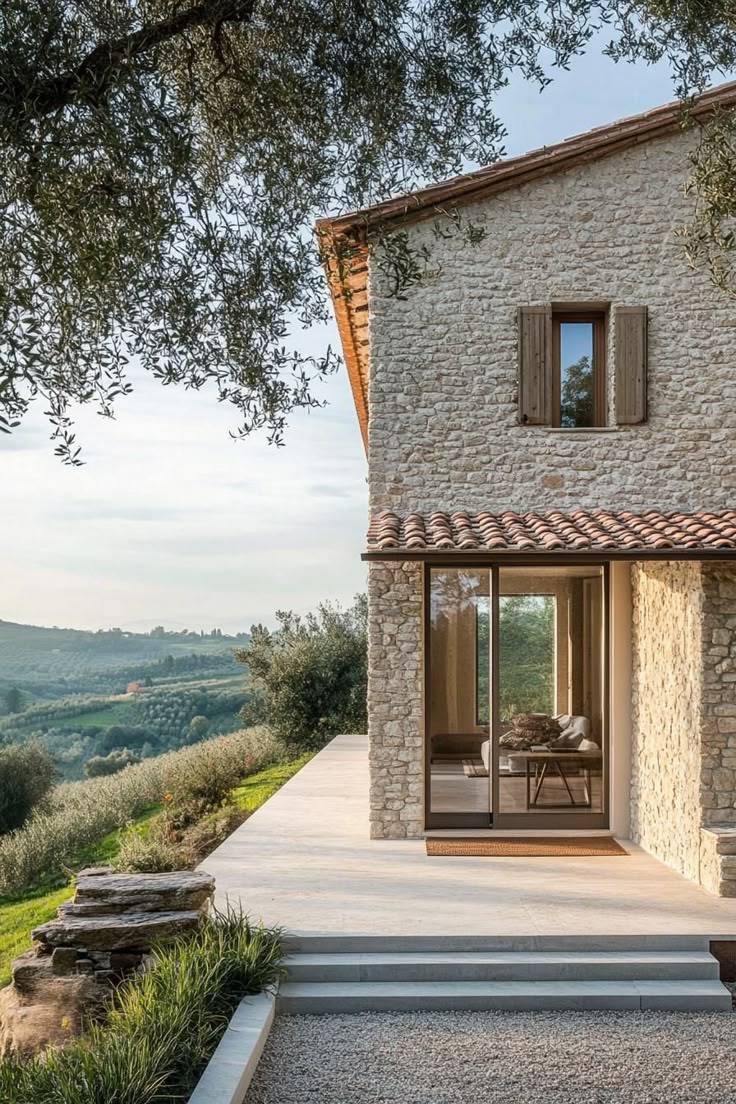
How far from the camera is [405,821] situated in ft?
34.7

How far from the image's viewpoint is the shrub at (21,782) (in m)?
19.7

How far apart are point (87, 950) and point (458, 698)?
5051 millimetres

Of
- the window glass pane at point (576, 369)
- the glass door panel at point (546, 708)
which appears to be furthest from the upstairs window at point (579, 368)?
the glass door panel at point (546, 708)

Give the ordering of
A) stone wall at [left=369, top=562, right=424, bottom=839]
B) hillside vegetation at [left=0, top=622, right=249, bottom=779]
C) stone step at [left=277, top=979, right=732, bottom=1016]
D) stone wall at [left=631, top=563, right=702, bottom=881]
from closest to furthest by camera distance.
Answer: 1. stone step at [left=277, top=979, right=732, bottom=1016]
2. stone wall at [left=631, top=563, right=702, bottom=881]
3. stone wall at [left=369, top=562, right=424, bottom=839]
4. hillside vegetation at [left=0, top=622, right=249, bottom=779]

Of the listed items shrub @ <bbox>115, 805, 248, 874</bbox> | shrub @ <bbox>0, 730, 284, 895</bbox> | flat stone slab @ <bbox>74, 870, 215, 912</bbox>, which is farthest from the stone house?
shrub @ <bbox>0, 730, 284, 895</bbox>

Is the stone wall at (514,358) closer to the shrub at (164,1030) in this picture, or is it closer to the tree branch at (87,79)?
the shrub at (164,1030)

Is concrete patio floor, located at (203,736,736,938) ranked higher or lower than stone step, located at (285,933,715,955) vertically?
higher

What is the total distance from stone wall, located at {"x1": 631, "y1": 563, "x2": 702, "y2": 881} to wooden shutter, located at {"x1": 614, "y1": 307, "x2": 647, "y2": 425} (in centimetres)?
167

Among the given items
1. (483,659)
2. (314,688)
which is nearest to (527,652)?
(483,659)

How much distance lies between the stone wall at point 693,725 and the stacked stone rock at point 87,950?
4521 mm

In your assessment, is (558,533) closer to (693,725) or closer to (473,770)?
(693,725)

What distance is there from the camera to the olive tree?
4.68 meters

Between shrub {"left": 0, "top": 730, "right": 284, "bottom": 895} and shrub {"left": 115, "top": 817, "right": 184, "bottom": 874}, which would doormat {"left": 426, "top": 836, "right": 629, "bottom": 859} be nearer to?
shrub {"left": 115, "top": 817, "right": 184, "bottom": 874}

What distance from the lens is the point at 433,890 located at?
27.8 feet
